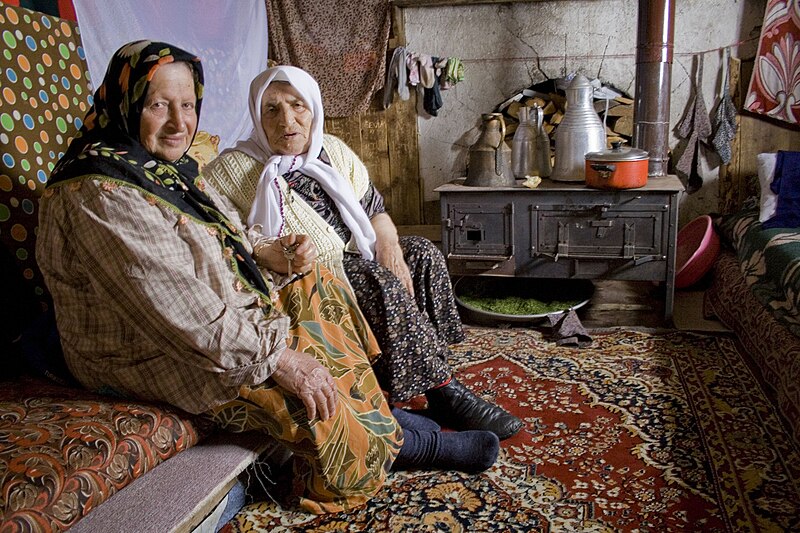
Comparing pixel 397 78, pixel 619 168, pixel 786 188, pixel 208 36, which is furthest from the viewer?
pixel 397 78

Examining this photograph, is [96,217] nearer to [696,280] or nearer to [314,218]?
[314,218]

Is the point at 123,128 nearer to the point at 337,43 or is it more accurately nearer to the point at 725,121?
the point at 337,43

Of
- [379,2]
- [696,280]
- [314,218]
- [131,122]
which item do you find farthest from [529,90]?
[131,122]

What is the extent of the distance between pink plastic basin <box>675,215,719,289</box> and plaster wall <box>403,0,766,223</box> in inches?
11.1

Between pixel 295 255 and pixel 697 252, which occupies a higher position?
pixel 295 255

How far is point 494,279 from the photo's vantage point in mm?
3549

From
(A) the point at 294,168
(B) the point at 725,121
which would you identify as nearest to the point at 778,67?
(B) the point at 725,121

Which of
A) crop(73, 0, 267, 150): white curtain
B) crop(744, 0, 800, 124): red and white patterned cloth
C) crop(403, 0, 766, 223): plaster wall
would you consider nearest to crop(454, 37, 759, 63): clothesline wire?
crop(403, 0, 766, 223): plaster wall

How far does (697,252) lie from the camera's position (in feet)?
10.6

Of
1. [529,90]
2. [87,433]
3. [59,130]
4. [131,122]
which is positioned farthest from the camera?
[529,90]

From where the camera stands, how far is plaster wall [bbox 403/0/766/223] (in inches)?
135

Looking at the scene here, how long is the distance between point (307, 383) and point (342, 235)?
2.64ft

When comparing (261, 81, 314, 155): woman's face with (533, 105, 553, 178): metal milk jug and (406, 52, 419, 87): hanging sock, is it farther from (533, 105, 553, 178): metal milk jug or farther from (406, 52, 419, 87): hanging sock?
(406, 52, 419, 87): hanging sock

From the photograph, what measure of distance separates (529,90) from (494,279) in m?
1.07
